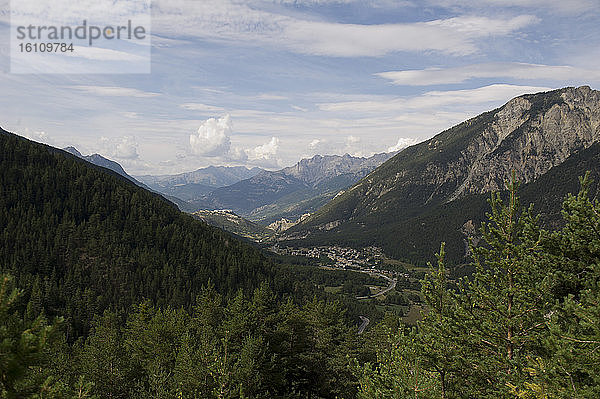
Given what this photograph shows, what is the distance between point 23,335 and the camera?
374 inches

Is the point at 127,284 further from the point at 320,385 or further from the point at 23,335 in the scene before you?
the point at 23,335

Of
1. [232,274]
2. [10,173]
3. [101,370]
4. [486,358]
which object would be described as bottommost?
[232,274]

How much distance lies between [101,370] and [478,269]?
4104 cm

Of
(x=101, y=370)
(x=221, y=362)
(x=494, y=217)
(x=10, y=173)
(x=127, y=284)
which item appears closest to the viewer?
(x=494, y=217)

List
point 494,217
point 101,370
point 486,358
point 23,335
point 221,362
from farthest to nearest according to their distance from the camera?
point 101,370 < point 221,362 < point 494,217 < point 486,358 < point 23,335

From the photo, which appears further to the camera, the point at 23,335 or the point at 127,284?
the point at 127,284

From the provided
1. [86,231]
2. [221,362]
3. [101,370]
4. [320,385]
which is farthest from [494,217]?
[86,231]

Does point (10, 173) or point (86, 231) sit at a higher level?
point (10, 173)

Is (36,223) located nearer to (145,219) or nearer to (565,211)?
(145,219)

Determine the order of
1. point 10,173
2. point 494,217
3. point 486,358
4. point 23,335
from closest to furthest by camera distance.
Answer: point 23,335, point 486,358, point 494,217, point 10,173

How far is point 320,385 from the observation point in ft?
161

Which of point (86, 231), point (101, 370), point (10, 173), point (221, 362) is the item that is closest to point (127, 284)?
point (86, 231)

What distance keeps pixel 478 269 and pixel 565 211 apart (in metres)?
5.70

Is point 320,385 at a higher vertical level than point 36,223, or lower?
lower
